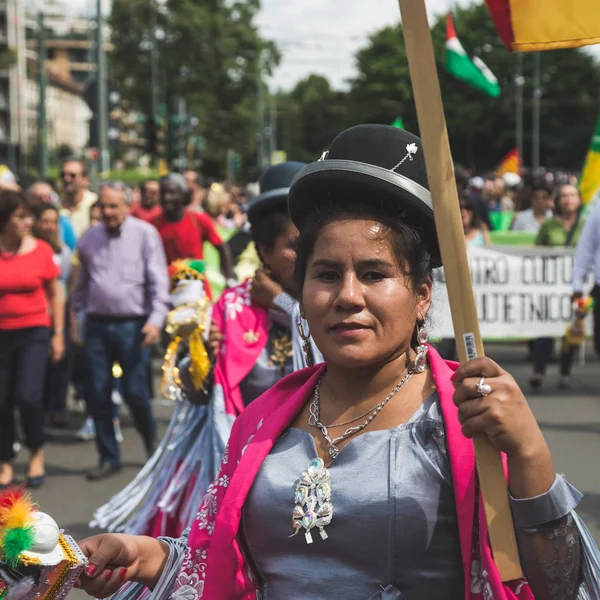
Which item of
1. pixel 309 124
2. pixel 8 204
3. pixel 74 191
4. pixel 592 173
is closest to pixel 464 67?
pixel 592 173

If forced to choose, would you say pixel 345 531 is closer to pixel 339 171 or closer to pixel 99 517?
pixel 339 171

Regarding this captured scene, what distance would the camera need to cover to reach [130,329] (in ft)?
26.6

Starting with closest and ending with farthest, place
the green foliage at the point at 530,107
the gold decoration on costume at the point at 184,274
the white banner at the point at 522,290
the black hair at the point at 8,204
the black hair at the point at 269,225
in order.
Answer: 1. the black hair at the point at 269,225
2. the gold decoration on costume at the point at 184,274
3. the black hair at the point at 8,204
4. the white banner at the point at 522,290
5. the green foliage at the point at 530,107

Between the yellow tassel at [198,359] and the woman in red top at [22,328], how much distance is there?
3.53 m

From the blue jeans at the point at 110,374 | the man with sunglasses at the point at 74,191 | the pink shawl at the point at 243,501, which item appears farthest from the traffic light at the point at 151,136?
the pink shawl at the point at 243,501

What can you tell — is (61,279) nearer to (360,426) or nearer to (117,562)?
(117,562)

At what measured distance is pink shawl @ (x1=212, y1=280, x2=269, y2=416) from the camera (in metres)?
4.20

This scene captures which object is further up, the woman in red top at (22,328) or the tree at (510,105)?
the tree at (510,105)

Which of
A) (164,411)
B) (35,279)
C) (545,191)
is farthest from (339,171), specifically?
(545,191)

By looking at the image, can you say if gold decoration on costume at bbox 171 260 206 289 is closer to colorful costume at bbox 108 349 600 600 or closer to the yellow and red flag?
colorful costume at bbox 108 349 600 600

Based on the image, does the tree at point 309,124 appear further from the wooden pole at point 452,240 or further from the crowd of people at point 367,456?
the wooden pole at point 452,240

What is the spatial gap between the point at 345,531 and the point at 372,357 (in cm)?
32

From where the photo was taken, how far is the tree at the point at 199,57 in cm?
6319

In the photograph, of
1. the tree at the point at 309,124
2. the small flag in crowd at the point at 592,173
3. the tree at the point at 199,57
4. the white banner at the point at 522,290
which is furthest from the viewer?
the tree at the point at 309,124
